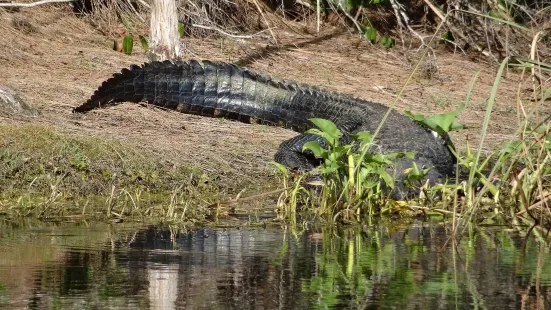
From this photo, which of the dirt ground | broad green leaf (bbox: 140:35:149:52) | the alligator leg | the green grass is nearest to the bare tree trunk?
the dirt ground

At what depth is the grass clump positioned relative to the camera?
216 inches

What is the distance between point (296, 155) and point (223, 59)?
12.0ft

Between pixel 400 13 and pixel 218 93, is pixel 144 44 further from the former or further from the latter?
pixel 400 13

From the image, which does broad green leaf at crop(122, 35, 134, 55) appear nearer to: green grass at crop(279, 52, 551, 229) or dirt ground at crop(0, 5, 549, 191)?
dirt ground at crop(0, 5, 549, 191)

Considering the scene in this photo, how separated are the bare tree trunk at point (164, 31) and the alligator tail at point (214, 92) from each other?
915 mm

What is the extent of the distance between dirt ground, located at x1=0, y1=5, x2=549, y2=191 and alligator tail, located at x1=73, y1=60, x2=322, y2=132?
0.11 meters

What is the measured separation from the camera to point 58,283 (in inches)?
135

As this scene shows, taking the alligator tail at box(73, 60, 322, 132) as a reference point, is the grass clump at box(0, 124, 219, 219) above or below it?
below

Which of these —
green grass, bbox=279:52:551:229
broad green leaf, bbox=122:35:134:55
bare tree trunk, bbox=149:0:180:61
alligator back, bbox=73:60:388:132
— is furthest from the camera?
broad green leaf, bbox=122:35:134:55

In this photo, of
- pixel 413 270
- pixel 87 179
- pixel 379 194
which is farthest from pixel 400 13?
pixel 413 270

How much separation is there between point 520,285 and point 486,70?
8.94m

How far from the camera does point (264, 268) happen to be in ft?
12.6

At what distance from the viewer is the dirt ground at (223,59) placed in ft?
25.5

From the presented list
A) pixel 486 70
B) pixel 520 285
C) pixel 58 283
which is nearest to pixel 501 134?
pixel 486 70
